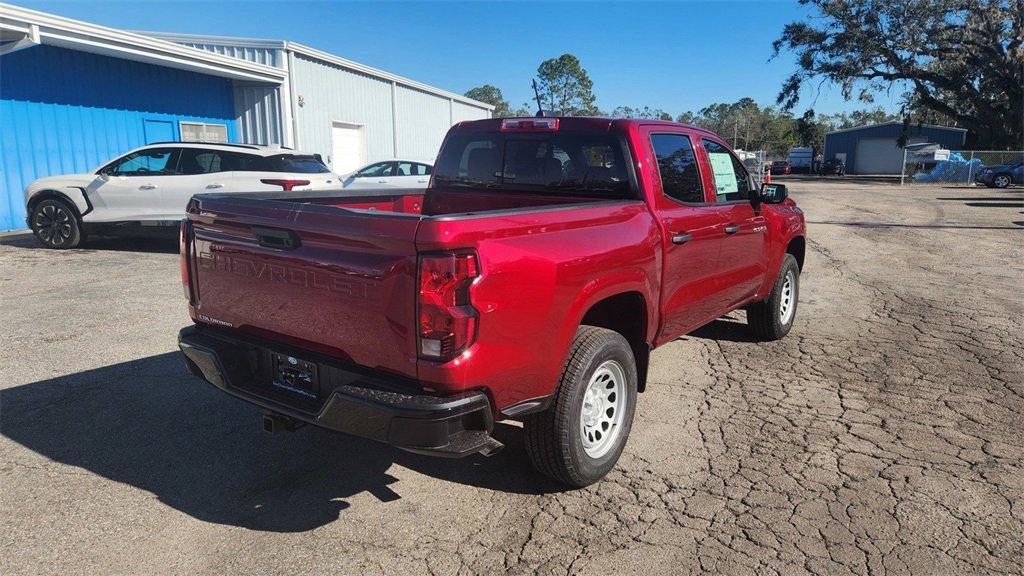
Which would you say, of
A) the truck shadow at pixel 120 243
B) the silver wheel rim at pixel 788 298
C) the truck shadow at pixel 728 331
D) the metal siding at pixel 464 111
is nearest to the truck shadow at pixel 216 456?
the truck shadow at pixel 728 331

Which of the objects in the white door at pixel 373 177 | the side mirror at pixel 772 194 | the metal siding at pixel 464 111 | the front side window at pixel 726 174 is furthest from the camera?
the metal siding at pixel 464 111

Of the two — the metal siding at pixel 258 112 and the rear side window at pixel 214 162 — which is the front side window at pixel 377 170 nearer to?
the metal siding at pixel 258 112

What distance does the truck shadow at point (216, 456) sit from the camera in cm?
337

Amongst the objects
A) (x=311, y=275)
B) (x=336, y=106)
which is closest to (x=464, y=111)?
(x=336, y=106)

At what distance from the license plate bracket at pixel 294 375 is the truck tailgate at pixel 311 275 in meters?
0.08

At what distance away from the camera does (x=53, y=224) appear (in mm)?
11070

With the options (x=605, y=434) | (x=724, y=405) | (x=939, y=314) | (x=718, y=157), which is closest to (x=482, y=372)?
(x=605, y=434)

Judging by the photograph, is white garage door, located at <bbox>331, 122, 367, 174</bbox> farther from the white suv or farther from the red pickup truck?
the red pickup truck

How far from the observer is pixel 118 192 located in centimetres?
1075

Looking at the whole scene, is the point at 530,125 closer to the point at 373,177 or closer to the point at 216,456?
the point at 216,456

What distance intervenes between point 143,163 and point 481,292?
1020 centimetres

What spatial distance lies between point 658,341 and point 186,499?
108 inches

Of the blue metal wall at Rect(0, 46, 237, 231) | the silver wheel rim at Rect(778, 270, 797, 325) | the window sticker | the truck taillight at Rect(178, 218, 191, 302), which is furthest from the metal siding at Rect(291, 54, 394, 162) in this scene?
the truck taillight at Rect(178, 218, 191, 302)

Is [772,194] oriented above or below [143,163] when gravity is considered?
below
